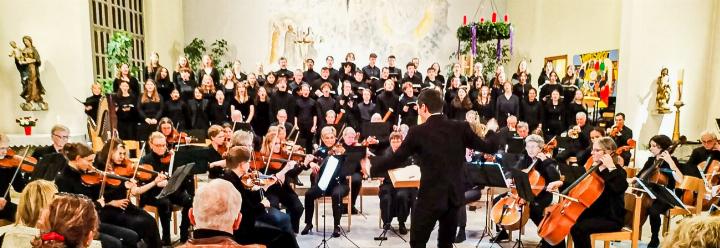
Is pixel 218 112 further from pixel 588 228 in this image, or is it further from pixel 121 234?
pixel 588 228

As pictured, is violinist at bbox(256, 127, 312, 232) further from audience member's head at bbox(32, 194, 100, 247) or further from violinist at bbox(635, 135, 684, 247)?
violinist at bbox(635, 135, 684, 247)

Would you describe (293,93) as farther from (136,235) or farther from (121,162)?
(136,235)

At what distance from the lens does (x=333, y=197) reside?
5.27 metres

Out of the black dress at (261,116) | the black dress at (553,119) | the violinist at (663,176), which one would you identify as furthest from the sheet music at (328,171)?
the black dress at (553,119)

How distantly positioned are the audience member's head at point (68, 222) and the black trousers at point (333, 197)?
3.16 m

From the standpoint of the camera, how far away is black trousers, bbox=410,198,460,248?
10.9ft

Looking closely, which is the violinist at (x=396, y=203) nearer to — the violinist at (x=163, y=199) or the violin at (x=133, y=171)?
the violinist at (x=163, y=199)

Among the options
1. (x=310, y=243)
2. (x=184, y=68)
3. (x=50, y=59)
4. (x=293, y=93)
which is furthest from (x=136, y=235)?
(x=50, y=59)

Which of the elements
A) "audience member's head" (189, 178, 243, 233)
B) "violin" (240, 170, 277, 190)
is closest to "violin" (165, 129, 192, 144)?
"violin" (240, 170, 277, 190)

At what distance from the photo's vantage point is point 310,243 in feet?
16.7

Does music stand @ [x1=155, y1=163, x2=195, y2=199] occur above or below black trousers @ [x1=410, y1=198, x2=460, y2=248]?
above

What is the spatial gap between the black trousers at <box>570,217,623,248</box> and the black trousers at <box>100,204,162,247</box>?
3.62 meters

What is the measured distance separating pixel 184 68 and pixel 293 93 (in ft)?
7.23

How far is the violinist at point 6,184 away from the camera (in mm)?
4301
